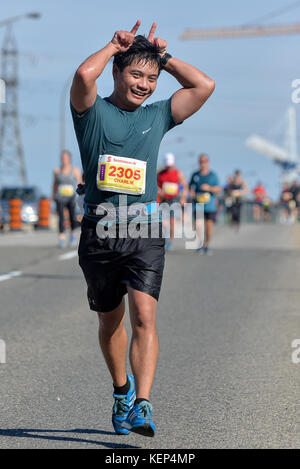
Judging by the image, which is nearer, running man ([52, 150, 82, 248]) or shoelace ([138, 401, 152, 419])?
shoelace ([138, 401, 152, 419])

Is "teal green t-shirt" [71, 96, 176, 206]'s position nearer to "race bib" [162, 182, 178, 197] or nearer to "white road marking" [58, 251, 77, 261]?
"white road marking" [58, 251, 77, 261]

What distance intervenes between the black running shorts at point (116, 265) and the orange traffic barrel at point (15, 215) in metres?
24.4

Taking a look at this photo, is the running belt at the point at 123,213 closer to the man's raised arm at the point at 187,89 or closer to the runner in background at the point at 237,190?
the man's raised arm at the point at 187,89

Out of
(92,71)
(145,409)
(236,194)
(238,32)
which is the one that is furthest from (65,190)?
(238,32)

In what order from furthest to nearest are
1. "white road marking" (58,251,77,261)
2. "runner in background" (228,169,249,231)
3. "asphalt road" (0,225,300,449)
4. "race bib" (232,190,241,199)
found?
1. "race bib" (232,190,241,199)
2. "runner in background" (228,169,249,231)
3. "white road marking" (58,251,77,261)
4. "asphalt road" (0,225,300,449)

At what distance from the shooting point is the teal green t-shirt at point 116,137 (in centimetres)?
434

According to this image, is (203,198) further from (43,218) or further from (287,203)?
(287,203)

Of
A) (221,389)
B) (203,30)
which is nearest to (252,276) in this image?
(221,389)

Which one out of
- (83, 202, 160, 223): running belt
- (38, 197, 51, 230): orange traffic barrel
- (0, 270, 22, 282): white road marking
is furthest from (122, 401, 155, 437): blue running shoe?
(38, 197, 51, 230): orange traffic barrel

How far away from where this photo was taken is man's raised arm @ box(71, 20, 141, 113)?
4.22 m

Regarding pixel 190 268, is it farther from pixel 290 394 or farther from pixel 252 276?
pixel 290 394

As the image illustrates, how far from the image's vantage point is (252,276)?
13000mm

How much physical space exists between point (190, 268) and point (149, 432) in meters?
10.3

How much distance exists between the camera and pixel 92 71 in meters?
4.22
